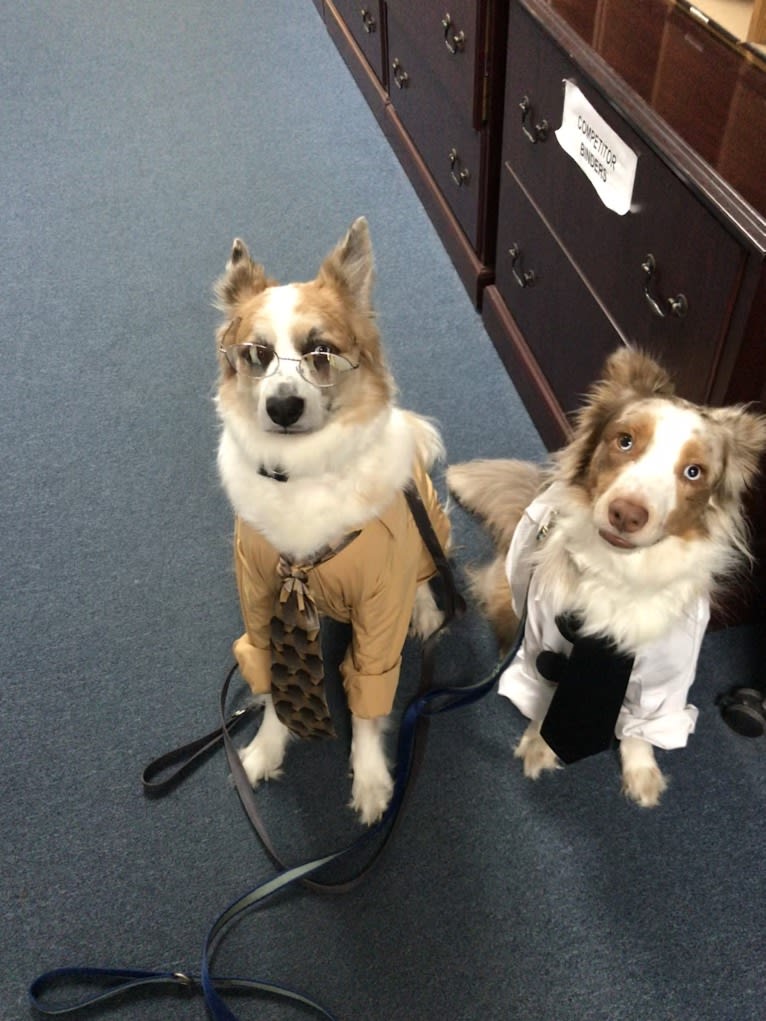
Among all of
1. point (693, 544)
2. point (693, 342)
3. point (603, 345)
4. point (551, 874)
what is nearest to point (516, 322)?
point (603, 345)

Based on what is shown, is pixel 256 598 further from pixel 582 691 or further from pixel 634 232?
pixel 634 232

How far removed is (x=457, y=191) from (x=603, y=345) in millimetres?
1142

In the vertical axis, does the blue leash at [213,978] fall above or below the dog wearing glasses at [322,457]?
below

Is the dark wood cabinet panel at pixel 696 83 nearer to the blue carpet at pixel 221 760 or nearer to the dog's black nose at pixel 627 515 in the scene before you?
the dog's black nose at pixel 627 515

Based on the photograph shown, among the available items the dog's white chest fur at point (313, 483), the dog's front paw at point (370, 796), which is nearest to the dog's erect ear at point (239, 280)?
the dog's white chest fur at point (313, 483)

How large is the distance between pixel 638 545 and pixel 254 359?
27.5 inches

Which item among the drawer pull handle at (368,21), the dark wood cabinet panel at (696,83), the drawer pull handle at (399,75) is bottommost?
the drawer pull handle at (399,75)

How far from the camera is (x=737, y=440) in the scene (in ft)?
4.26

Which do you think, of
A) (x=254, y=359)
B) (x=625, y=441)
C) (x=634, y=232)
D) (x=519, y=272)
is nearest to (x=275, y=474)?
(x=254, y=359)

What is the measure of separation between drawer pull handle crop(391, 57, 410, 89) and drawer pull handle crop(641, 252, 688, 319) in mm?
1901

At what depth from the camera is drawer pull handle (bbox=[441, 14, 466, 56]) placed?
2.40 metres

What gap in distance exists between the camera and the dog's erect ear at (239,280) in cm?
142

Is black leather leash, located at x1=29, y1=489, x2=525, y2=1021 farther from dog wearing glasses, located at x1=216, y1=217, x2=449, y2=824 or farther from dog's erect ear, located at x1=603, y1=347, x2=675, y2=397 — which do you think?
dog's erect ear, located at x1=603, y1=347, x2=675, y2=397

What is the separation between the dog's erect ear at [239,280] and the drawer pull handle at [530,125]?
39.6 inches
